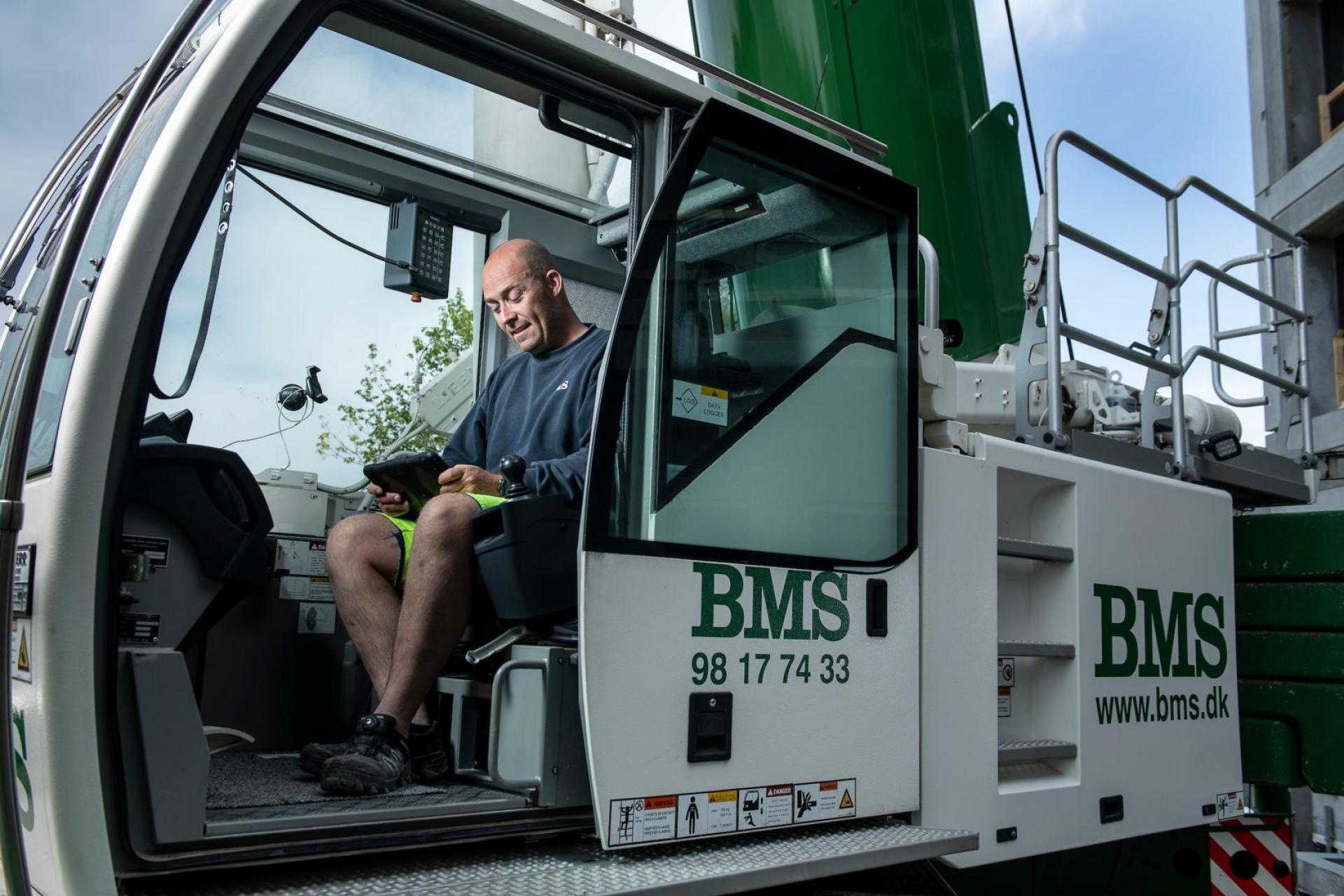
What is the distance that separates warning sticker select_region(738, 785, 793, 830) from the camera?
7.39ft

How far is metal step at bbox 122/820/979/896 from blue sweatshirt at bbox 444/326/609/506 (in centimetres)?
73

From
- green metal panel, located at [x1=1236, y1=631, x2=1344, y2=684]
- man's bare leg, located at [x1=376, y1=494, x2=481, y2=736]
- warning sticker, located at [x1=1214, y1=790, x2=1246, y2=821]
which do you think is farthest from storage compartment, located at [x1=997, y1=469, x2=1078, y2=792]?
man's bare leg, located at [x1=376, y1=494, x2=481, y2=736]

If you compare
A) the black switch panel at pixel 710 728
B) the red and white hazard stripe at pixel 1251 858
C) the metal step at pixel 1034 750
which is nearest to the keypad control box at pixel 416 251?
the black switch panel at pixel 710 728

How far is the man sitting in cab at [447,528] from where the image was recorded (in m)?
2.36

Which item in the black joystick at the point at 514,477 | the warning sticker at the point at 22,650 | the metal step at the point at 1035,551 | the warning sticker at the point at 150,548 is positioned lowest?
the warning sticker at the point at 22,650

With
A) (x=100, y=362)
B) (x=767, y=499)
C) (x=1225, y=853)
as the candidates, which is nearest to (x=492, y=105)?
(x=767, y=499)

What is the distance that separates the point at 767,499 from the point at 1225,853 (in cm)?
217

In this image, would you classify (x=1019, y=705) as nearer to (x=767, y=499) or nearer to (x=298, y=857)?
(x=767, y=499)

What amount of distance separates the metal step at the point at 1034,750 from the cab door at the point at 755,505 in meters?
0.32

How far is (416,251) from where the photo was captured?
3521 mm

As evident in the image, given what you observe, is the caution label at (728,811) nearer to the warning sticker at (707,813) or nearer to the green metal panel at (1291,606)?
the warning sticker at (707,813)

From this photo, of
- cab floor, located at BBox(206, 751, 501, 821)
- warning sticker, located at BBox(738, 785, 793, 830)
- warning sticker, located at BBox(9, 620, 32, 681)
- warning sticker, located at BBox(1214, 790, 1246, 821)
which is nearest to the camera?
warning sticker, located at BBox(9, 620, 32, 681)

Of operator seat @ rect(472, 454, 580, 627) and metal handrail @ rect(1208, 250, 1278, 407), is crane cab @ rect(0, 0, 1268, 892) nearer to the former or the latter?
operator seat @ rect(472, 454, 580, 627)

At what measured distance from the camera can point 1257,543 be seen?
3715mm
